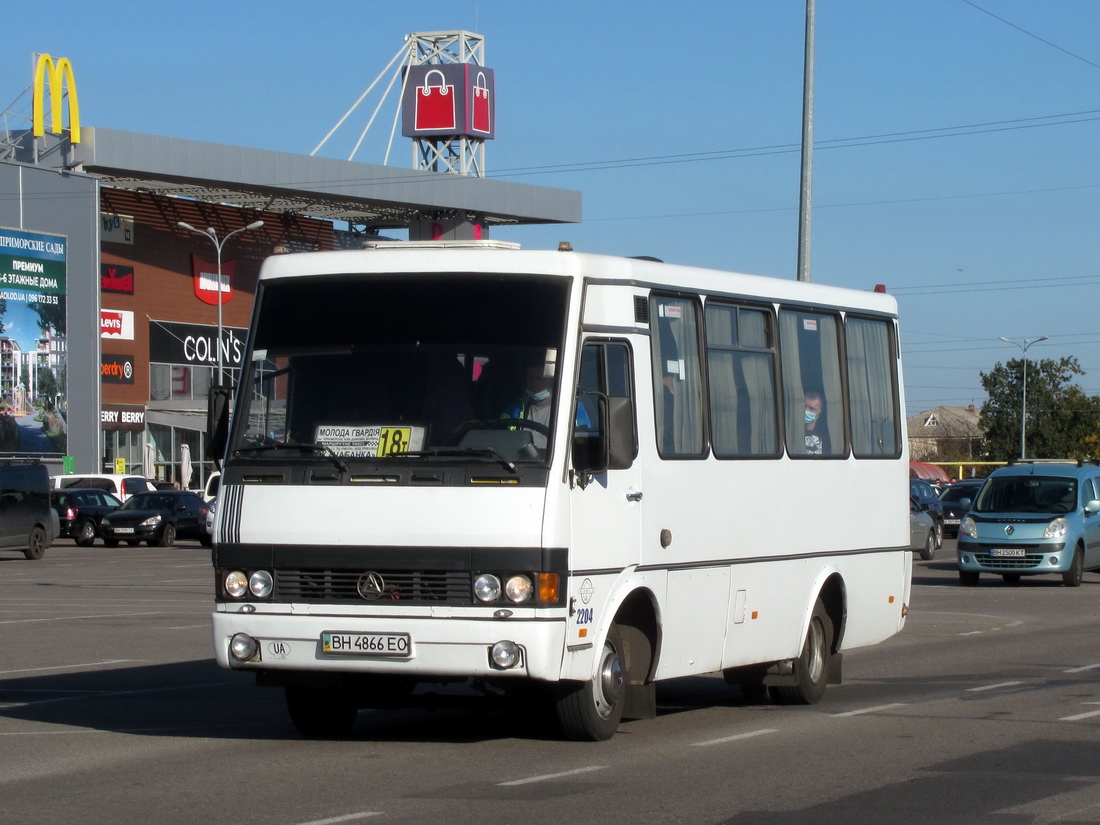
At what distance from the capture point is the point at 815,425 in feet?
42.0

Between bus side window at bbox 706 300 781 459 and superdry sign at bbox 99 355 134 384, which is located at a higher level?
superdry sign at bbox 99 355 134 384

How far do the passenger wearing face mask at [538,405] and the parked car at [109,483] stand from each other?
142 ft

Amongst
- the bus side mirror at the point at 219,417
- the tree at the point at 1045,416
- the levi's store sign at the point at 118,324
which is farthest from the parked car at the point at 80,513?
the tree at the point at 1045,416

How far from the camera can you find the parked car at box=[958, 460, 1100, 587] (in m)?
28.3

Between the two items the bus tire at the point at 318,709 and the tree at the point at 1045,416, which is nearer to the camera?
the bus tire at the point at 318,709

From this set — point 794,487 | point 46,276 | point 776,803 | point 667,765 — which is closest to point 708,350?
point 794,487

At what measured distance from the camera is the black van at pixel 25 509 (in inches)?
1473

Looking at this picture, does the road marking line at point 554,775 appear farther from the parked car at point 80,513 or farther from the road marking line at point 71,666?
the parked car at point 80,513

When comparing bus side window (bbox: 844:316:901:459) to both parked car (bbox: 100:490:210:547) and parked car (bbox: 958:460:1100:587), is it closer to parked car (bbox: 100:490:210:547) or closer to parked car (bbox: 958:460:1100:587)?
parked car (bbox: 958:460:1100:587)

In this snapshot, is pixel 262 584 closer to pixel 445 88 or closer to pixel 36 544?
pixel 36 544

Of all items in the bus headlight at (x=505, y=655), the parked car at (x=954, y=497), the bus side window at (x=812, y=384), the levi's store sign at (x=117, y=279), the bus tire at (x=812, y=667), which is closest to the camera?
the bus headlight at (x=505, y=655)

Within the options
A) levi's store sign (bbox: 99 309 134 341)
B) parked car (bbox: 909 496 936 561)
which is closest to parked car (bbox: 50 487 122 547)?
parked car (bbox: 909 496 936 561)

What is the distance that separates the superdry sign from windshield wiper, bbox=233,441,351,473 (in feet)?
210

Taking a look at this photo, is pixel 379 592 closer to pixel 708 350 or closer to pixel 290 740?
pixel 290 740
